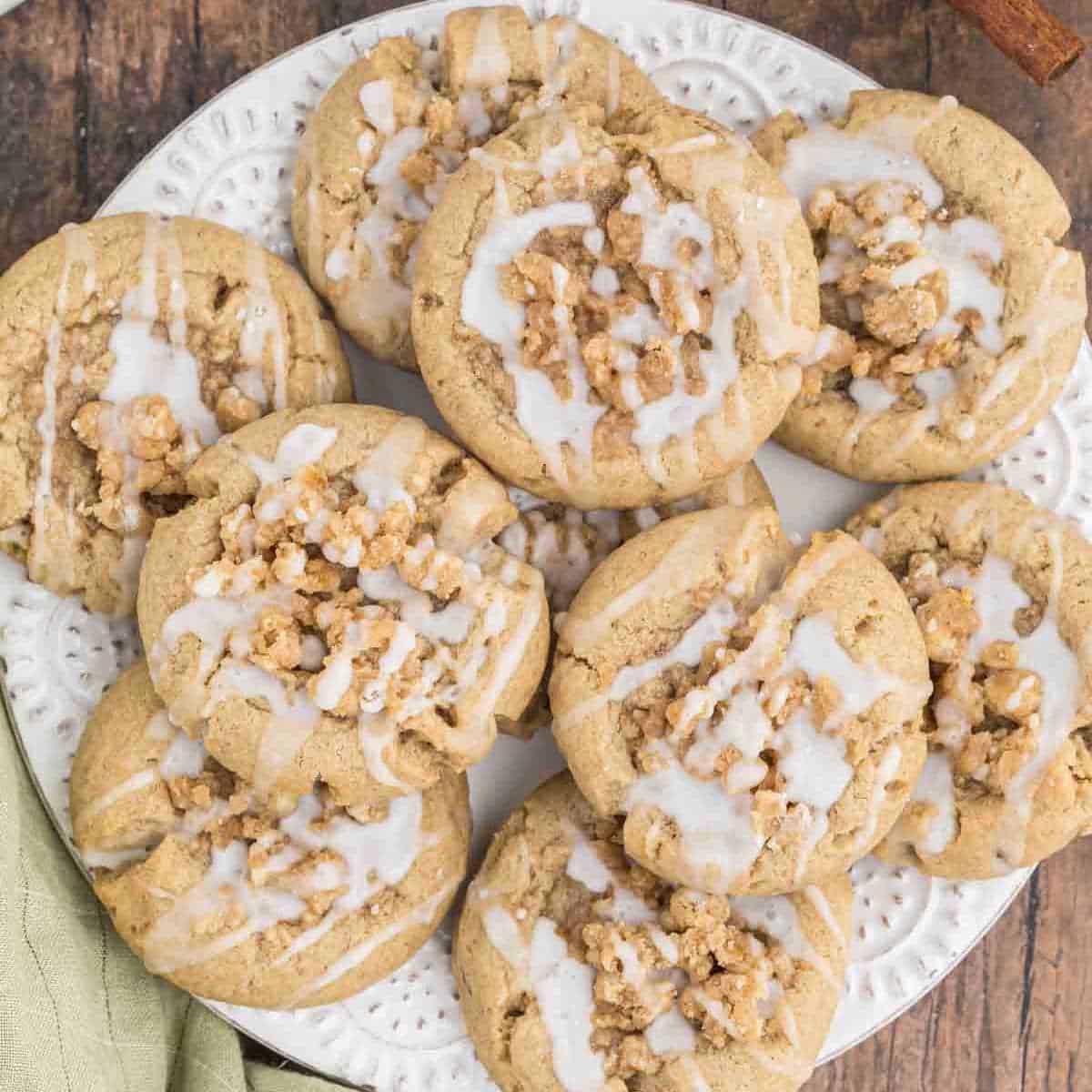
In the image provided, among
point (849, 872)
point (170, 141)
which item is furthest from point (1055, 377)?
point (170, 141)

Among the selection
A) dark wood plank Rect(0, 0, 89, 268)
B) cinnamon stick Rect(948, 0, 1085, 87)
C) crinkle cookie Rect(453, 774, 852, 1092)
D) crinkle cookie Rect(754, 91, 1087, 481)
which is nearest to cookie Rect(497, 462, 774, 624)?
crinkle cookie Rect(754, 91, 1087, 481)

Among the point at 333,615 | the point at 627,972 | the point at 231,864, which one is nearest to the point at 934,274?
the point at 333,615

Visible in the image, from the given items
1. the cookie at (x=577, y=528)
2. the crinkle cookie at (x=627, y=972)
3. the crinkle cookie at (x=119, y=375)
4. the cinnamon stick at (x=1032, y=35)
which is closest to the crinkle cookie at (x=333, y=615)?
the crinkle cookie at (x=119, y=375)

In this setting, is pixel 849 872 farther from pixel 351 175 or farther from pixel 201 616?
pixel 351 175

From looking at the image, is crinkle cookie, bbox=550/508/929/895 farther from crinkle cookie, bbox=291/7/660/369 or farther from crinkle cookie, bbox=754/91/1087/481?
crinkle cookie, bbox=291/7/660/369

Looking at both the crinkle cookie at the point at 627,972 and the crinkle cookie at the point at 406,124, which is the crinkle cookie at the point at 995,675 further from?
the crinkle cookie at the point at 406,124

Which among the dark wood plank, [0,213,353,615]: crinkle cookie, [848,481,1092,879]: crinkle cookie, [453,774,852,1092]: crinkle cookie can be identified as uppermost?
the dark wood plank
